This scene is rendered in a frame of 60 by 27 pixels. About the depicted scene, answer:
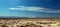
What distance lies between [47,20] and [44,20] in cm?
5

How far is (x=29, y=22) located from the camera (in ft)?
9.29

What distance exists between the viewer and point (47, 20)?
2.84m

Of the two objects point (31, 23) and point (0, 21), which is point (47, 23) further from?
point (0, 21)

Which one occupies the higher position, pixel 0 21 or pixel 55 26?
pixel 0 21

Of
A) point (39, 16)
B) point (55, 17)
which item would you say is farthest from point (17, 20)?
point (55, 17)

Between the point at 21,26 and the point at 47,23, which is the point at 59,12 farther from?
the point at 21,26

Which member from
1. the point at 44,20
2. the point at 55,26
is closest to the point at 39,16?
the point at 44,20

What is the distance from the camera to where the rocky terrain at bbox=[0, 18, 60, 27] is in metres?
2.82

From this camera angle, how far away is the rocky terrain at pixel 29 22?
9.26 ft

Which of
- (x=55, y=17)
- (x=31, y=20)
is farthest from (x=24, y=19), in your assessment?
(x=55, y=17)

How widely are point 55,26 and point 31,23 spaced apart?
15.1 inches

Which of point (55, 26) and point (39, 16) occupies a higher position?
point (39, 16)

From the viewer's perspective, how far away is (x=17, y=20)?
2852 mm

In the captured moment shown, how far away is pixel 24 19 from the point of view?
284cm
